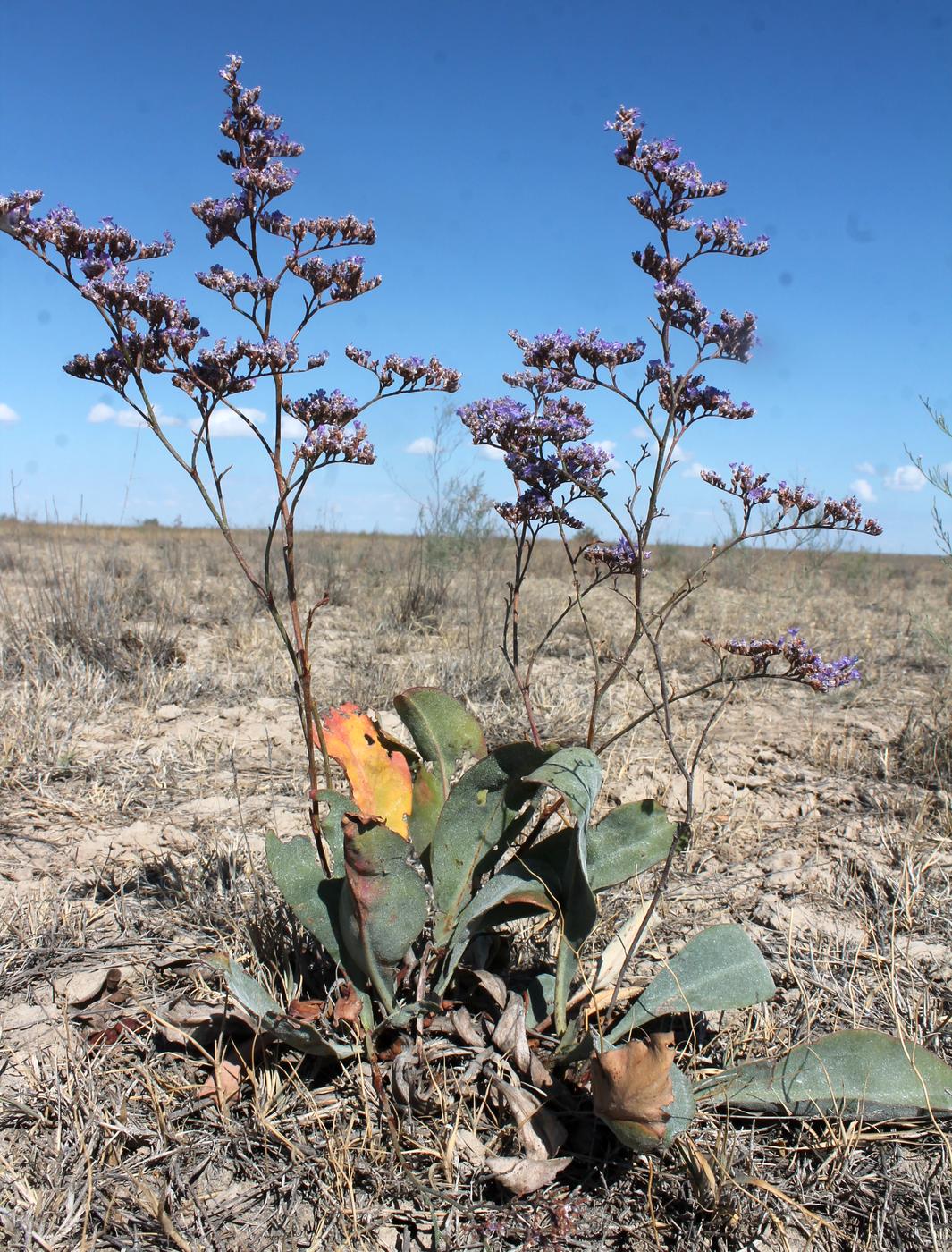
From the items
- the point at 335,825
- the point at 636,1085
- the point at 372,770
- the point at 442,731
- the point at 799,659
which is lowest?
the point at 636,1085

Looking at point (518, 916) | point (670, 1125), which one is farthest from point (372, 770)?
point (670, 1125)

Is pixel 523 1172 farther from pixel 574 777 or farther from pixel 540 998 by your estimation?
pixel 574 777

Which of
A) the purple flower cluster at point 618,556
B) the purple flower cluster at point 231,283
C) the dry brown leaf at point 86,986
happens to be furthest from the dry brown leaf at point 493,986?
the purple flower cluster at point 231,283

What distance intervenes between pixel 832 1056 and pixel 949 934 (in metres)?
0.97

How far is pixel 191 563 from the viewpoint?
Result: 11273mm

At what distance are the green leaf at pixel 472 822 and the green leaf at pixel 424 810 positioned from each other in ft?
0.32

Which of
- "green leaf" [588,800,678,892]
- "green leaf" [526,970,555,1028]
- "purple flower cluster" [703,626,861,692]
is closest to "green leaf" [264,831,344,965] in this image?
"green leaf" [526,970,555,1028]

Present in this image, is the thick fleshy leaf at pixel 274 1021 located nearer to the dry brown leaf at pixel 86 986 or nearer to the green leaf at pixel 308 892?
the green leaf at pixel 308 892

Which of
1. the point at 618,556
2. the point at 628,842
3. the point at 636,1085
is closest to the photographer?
the point at 636,1085


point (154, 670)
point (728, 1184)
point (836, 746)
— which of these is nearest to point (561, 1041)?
point (728, 1184)

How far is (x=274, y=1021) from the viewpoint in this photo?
1.81 m

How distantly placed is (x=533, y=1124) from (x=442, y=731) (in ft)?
3.05

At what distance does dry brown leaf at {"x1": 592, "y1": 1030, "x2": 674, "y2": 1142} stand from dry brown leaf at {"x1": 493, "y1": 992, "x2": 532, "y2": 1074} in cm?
28

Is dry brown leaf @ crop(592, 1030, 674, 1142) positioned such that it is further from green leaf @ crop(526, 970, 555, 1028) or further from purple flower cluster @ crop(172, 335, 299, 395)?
purple flower cluster @ crop(172, 335, 299, 395)
